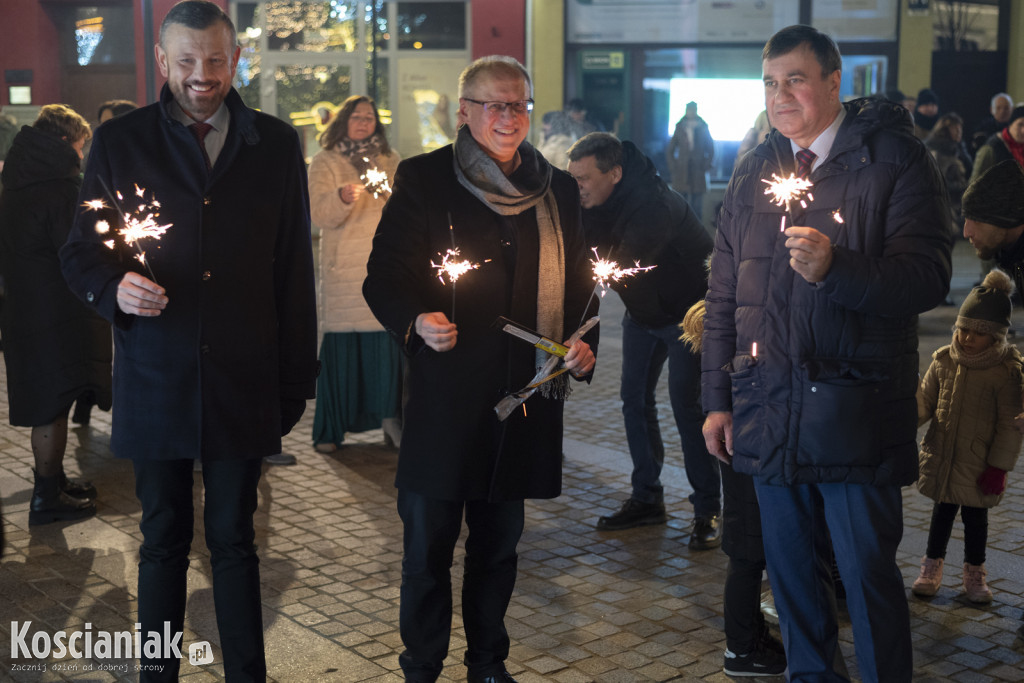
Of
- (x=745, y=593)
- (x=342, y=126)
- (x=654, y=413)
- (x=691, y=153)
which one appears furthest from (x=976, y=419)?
(x=691, y=153)

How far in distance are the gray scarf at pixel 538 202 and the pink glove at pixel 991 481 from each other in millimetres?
2117

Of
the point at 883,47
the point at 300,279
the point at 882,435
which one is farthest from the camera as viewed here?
the point at 883,47

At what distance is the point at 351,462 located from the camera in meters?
7.80

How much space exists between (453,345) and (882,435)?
4.48ft

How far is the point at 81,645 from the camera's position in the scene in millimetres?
4727

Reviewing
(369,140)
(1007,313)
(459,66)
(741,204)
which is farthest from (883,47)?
(741,204)

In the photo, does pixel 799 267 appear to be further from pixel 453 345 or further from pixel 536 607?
pixel 536 607

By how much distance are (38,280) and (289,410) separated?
3.08 m

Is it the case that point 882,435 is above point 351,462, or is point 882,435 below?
above

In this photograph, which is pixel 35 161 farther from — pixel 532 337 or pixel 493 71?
pixel 532 337

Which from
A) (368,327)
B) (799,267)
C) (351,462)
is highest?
(799,267)

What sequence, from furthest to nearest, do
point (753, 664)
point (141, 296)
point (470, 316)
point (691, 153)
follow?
point (691, 153)
point (753, 664)
point (470, 316)
point (141, 296)

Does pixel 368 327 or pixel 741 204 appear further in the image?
pixel 368 327

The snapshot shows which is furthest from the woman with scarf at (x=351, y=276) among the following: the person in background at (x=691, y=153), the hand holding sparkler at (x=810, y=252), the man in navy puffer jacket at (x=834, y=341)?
the person in background at (x=691, y=153)
